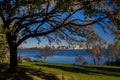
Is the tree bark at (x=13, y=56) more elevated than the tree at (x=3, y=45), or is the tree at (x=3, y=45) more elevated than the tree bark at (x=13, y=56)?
the tree at (x=3, y=45)

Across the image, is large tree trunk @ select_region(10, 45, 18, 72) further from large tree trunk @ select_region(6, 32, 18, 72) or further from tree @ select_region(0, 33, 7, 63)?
tree @ select_region(0, 33, 7, 63)

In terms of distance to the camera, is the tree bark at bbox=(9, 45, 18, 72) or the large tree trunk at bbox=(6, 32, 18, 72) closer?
the large tree trunk at bbox=(6, 32, 18, 72)

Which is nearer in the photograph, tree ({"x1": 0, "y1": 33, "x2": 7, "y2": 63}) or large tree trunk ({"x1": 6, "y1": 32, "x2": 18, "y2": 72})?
large tree trunk ({"x1": 6, "y1": 32, "x2": 18, "y2": 72})

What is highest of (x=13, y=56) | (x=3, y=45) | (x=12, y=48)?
(x=3, y=45)

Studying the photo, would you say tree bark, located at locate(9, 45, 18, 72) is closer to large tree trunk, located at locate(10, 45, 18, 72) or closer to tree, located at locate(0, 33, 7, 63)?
large tree trunk, located at locate(10, 45, 18, 72)

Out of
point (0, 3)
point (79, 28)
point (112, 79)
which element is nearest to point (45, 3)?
point (0, 3)

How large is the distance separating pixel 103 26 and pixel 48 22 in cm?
387

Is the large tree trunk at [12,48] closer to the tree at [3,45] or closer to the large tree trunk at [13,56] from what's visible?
the large tree trunk at [13,56]

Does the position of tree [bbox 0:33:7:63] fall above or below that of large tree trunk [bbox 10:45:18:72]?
above

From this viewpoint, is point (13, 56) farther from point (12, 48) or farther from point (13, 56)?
point (12, 48)

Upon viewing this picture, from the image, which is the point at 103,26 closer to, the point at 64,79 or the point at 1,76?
the point at 64,79

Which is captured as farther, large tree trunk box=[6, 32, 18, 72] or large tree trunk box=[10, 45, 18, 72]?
large tree trunk box=[10, 45, 18, 72]

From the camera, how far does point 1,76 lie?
72.8ft

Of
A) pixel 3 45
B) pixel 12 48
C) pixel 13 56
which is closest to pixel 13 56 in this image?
pixel 13 56
